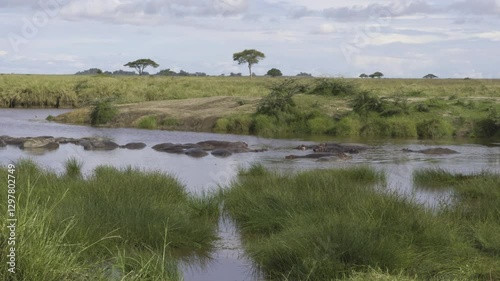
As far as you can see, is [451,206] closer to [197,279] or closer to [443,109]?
[197,279]

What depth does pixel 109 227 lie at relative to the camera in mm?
7676

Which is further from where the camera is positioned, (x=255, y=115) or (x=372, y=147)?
(x=255, y=115)

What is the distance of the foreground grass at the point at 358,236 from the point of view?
22.0 ft

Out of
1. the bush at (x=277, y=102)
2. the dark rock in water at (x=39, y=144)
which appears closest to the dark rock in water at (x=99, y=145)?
the dark rock in water at (x=39, y=144)

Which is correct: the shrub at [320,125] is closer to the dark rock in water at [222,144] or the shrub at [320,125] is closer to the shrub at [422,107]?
the shrub at [422,107]

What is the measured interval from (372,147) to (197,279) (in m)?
13.9

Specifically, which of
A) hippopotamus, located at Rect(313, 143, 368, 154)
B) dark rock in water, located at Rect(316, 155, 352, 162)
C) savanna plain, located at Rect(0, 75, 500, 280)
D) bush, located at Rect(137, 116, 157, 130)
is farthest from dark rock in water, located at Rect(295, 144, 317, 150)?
bush, located at Rect(137, 116, 157, 130)

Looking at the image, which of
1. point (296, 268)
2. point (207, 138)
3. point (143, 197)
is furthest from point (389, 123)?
point (296, 268)

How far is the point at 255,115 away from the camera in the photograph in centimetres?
2631

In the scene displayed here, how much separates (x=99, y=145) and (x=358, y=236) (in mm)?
14354

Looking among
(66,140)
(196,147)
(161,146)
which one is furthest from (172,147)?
(66,140)

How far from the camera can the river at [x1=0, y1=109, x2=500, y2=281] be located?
844 cm

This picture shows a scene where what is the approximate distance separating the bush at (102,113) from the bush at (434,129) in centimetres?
1247

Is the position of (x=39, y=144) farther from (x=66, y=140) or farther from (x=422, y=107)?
(x=422, y=107)
